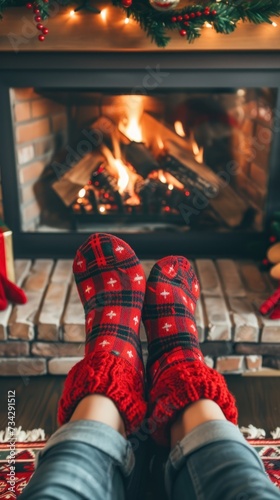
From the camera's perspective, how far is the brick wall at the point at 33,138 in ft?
5.09

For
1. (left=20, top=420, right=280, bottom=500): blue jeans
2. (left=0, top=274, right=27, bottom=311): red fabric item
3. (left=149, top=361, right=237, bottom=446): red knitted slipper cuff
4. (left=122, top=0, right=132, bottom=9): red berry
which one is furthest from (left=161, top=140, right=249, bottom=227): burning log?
(left=20, top=420, right=280, bottom=500): blue jeans

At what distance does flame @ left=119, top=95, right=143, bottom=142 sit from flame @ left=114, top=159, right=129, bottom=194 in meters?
0.09

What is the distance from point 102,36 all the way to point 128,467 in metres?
1.04

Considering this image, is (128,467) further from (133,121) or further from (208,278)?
(133,121)

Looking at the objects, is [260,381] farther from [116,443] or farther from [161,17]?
[161,17]

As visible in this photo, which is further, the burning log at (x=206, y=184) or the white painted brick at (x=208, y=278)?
the burning log at (x=206, y=184)

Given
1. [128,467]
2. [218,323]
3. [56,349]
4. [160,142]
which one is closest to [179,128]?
[160,142]

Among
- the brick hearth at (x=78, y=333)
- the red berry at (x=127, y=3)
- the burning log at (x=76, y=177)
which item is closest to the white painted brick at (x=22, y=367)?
the brick hearth at (x=78, y=333)

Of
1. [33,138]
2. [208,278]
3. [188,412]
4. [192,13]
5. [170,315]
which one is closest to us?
→ [188,412]

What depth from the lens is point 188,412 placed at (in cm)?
84

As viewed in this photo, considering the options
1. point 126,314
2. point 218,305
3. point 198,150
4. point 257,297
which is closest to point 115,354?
point 126,314

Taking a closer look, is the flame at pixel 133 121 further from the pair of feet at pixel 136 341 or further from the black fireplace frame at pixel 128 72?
the pair of feet at pixel 136 341

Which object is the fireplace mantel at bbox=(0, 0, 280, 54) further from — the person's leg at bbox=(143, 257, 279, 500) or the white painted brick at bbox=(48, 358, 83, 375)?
the white painted brick at bbox=(48, 358, 83, 375)

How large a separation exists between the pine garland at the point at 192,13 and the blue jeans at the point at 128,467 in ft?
3.18
